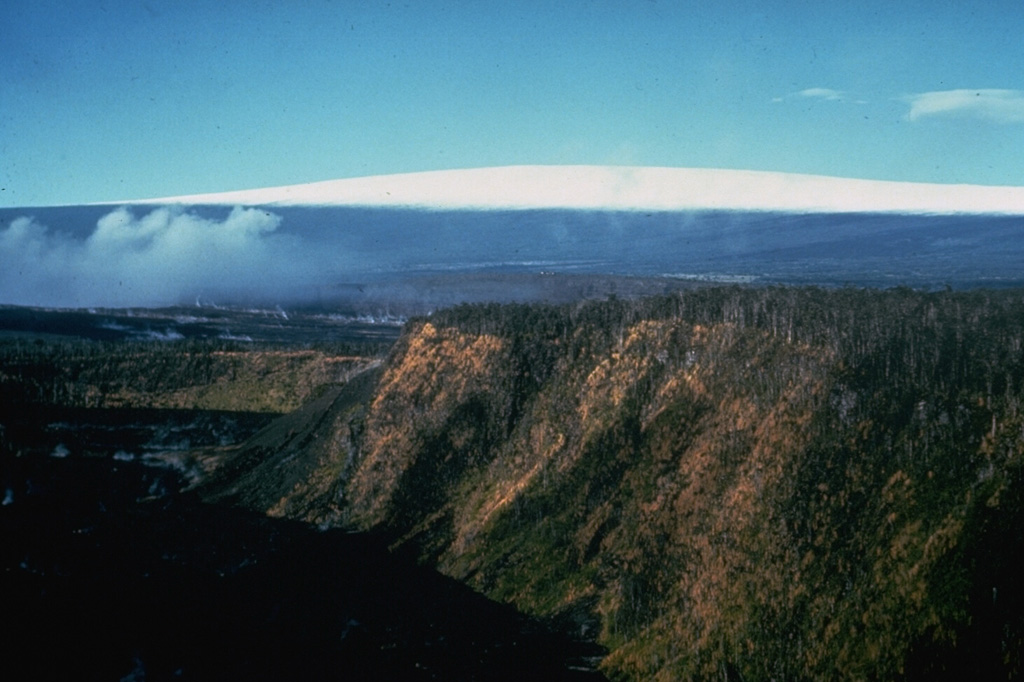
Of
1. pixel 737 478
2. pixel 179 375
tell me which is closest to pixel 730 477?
pixel 737 478

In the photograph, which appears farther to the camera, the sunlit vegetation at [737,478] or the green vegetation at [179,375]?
the green vegetation at [179,375]

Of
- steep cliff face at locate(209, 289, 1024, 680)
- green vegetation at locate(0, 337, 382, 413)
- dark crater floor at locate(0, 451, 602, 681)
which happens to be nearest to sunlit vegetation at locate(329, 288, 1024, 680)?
steep cliff face at locate(209, 289, 1024, 680)

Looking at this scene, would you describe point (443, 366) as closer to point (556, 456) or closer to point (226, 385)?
point (556, 456)

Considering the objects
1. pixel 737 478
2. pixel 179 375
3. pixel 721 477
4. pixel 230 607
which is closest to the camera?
pixel 737 478

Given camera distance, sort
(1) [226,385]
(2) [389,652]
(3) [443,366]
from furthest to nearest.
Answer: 1. (1) [226,385]
2. (3) [443,366]
3. (2) [389,652]

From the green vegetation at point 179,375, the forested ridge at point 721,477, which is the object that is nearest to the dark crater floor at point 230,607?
the forested ridge at point 721,477

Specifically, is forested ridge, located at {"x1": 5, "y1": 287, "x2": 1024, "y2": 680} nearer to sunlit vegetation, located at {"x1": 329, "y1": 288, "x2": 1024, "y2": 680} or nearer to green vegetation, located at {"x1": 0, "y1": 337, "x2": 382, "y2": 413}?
sunlit vegetation, located at {"x1": 329, "y1": 288, "x2": 1024, "y2": 680}

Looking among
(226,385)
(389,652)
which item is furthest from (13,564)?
(226,385)

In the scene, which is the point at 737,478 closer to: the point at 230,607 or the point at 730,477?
the point at 730,477

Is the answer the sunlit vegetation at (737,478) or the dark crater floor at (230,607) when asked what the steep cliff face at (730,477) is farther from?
the dark crater floor at (230,607)
